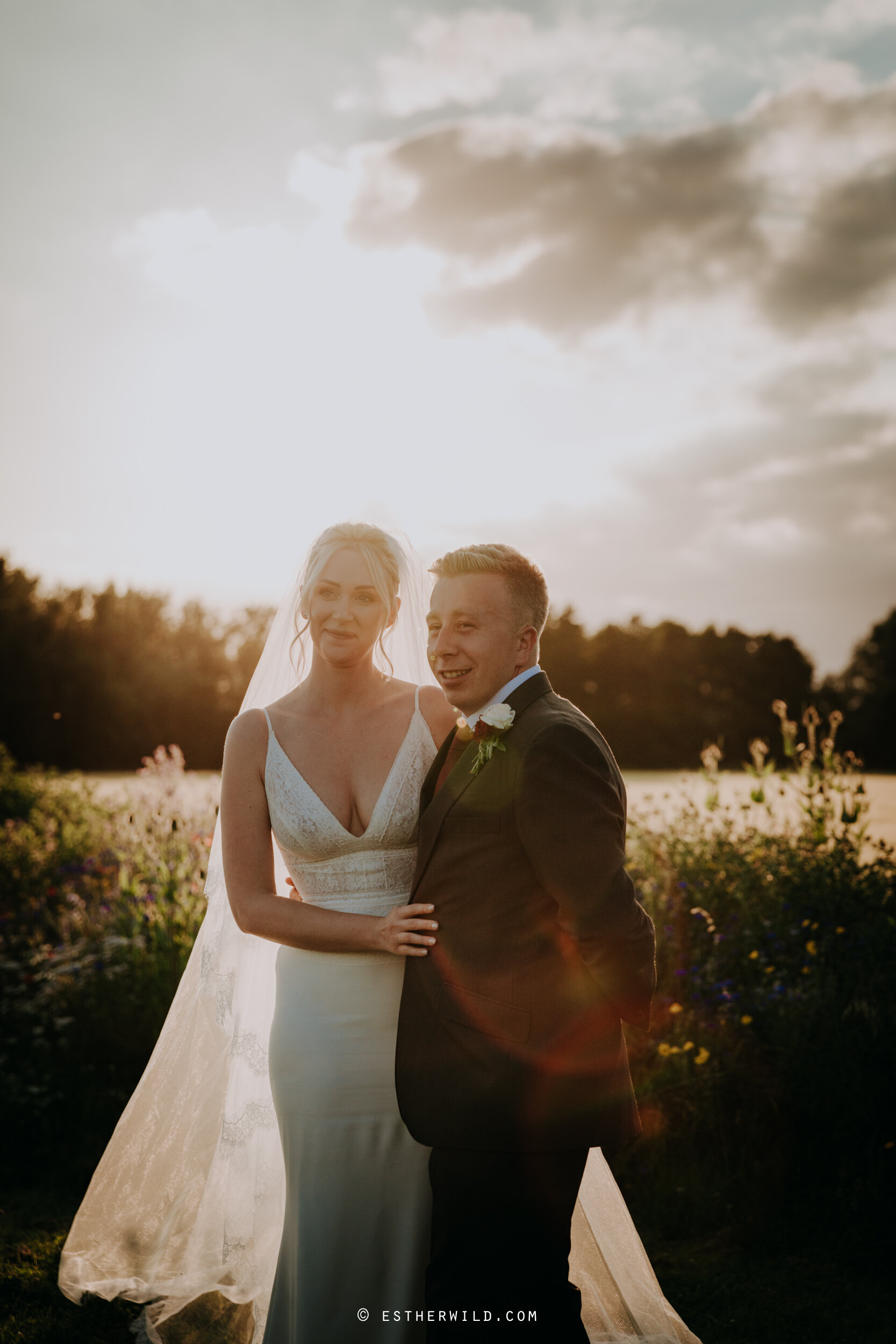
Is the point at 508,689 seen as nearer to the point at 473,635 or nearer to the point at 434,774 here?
the point at 473,635

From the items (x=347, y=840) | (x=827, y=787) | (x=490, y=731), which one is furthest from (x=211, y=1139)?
(x=827, y=787)

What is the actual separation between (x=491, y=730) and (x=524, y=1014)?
2.44 ft

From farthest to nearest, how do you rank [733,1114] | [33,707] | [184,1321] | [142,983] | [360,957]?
[33,707] < [142,983] < [733,1114] < [184,1321] < [360,957]

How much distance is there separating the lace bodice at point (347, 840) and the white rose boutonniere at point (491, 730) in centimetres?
56

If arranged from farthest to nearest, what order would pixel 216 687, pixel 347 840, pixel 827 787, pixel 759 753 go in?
1. pixel 216 687
2. pixel 759 753
3. pixel 827 787
4. pixel 347 840

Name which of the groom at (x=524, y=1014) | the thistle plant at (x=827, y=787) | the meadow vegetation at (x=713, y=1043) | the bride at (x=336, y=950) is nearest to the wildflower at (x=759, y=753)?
the meadow vegetation at (x=713, y=1043)

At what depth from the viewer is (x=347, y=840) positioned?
2924mm

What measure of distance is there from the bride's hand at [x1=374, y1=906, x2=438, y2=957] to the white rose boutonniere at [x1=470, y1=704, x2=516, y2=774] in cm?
42

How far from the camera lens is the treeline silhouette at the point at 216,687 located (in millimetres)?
27109

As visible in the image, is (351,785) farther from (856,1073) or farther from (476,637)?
(856,1073)

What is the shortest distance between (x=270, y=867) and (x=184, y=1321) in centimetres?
203

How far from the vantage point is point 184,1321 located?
11.4 ft

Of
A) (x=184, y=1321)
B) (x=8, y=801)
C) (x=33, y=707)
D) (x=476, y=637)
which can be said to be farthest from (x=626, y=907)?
(x=33, y=707)

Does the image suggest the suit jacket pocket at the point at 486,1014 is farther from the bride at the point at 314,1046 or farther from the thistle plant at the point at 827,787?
the thistle plant at the point at 827,787
